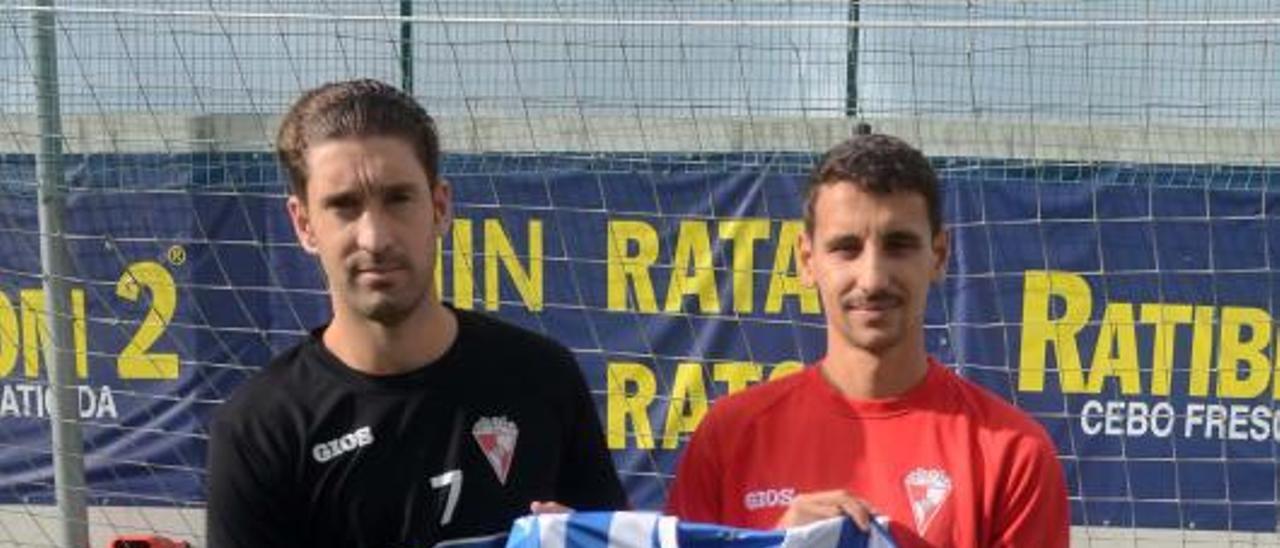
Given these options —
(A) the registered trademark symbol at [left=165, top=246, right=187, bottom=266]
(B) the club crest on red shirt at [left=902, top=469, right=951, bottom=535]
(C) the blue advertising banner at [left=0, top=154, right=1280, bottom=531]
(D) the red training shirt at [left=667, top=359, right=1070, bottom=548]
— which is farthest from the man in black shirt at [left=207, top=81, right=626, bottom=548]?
(A) the registered trademark symbol at [left=165, top=246, right=187, bottom=266]

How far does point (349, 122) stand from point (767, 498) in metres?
0.84

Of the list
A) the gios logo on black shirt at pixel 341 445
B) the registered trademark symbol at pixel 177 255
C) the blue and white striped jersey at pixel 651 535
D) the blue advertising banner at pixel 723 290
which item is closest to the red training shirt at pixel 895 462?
the blue and white striped jersey at pixel 651 535

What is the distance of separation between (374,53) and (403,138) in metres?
3.45

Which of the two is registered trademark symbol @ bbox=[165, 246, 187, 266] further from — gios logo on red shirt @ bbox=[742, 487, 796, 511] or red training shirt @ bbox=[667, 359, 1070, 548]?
gios logo on red shirt @ bbox=[742, 487, 796, 511]

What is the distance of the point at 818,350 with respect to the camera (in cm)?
575

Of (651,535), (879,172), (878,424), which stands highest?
(879,172)

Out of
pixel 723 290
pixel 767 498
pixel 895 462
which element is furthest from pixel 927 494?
pixel 723 290

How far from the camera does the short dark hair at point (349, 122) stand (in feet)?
7.44

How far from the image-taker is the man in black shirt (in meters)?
2.22

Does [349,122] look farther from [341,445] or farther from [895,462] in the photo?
[895,462]

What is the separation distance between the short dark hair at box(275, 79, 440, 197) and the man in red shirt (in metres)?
0.62

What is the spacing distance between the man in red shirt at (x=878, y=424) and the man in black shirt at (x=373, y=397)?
338mm

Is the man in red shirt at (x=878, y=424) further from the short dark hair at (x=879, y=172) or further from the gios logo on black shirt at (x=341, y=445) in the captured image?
the gios logo on black shirt at (x=341, y=445)

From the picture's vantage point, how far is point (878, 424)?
2430mm
